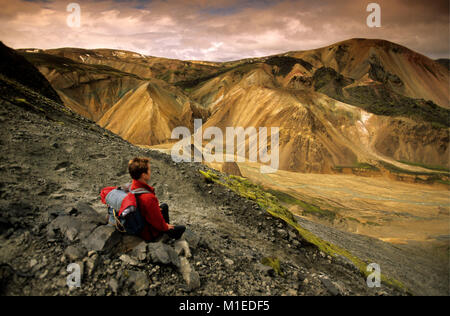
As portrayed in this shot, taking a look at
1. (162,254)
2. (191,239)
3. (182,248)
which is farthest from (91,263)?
(191,239)

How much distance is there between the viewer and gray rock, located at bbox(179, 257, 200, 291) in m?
3.36

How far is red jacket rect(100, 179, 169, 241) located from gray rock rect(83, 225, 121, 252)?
36cm

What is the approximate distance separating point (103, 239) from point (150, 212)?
74cm

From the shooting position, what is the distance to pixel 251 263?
174 inches

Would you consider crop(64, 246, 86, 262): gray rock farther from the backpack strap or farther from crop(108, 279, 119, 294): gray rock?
the backpack strap

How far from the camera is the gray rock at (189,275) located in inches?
132

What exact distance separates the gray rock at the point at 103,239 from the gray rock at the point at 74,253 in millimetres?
79

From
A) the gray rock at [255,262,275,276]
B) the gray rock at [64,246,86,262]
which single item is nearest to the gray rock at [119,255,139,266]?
the gray rock at [64,246,86,262]

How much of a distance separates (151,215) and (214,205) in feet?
12.0

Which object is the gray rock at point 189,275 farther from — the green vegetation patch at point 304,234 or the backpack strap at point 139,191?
the green vegetation patch at point 304,234

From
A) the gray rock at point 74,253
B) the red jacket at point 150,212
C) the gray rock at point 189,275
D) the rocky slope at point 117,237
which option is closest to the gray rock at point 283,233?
the rocky slope at point 117,237

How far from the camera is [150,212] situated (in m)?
3.34

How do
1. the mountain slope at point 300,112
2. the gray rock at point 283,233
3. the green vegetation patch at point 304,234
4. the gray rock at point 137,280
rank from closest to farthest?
the gray rock at point 137,280 → the gray rock at point 283,233 → the green vegetation patch at point 304,234 → the mountain slope at point 300,112

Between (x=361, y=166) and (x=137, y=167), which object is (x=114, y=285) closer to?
(x=137, y=167)
